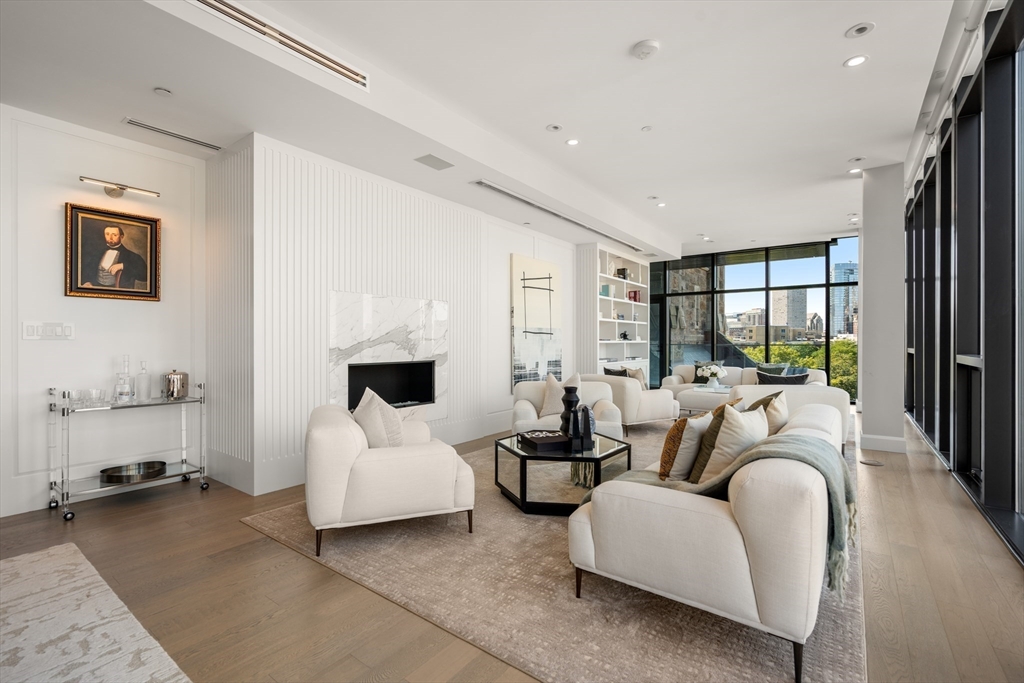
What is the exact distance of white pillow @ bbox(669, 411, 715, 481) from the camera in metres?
2.55

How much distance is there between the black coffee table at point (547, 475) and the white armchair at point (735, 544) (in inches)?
48.6

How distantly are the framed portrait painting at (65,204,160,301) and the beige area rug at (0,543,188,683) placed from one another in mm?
2091

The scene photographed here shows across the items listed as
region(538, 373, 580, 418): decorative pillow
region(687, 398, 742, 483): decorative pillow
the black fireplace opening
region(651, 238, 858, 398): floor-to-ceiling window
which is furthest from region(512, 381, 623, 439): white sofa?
region(651, 238, 858, 398): floor-to-ceiling window

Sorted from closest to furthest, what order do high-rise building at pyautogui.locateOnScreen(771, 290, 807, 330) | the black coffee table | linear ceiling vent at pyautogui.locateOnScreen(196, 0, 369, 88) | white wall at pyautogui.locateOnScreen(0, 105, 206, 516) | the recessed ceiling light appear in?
linear ceiling vent at pyautogui.locateOnScreen(196, 0, 369, 88) → the recessed ceiling light → the black coffee table → white wall at pyautogui.locateOnScreen(0, 105, 206, 516) → high-rise building at pyautogui.locateOnScreen(771, 290, 807, 330)

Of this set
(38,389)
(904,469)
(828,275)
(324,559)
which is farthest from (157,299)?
(828,275)

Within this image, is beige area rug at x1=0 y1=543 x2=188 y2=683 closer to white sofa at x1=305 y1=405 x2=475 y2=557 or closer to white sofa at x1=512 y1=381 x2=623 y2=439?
white sofa at x1=305 y1=405 x2=475 y2=557

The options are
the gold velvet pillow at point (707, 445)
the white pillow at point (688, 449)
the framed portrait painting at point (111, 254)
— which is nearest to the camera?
the gold velvet pillow at point (707, 445)

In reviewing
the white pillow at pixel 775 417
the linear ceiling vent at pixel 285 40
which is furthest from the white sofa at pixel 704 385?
the linear ceiling vent at pixel 285 40

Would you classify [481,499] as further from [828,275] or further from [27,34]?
[828,275]

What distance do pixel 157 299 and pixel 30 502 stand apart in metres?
1.71

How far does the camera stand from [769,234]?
873 cm

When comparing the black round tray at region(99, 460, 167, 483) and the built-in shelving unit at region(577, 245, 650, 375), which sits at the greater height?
the built-in shelving unit at region(577, 245, 650, 375)

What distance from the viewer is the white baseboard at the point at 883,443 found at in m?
5.17

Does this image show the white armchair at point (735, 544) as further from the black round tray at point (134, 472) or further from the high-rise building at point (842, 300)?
the high-rise building at point (842, 300)
